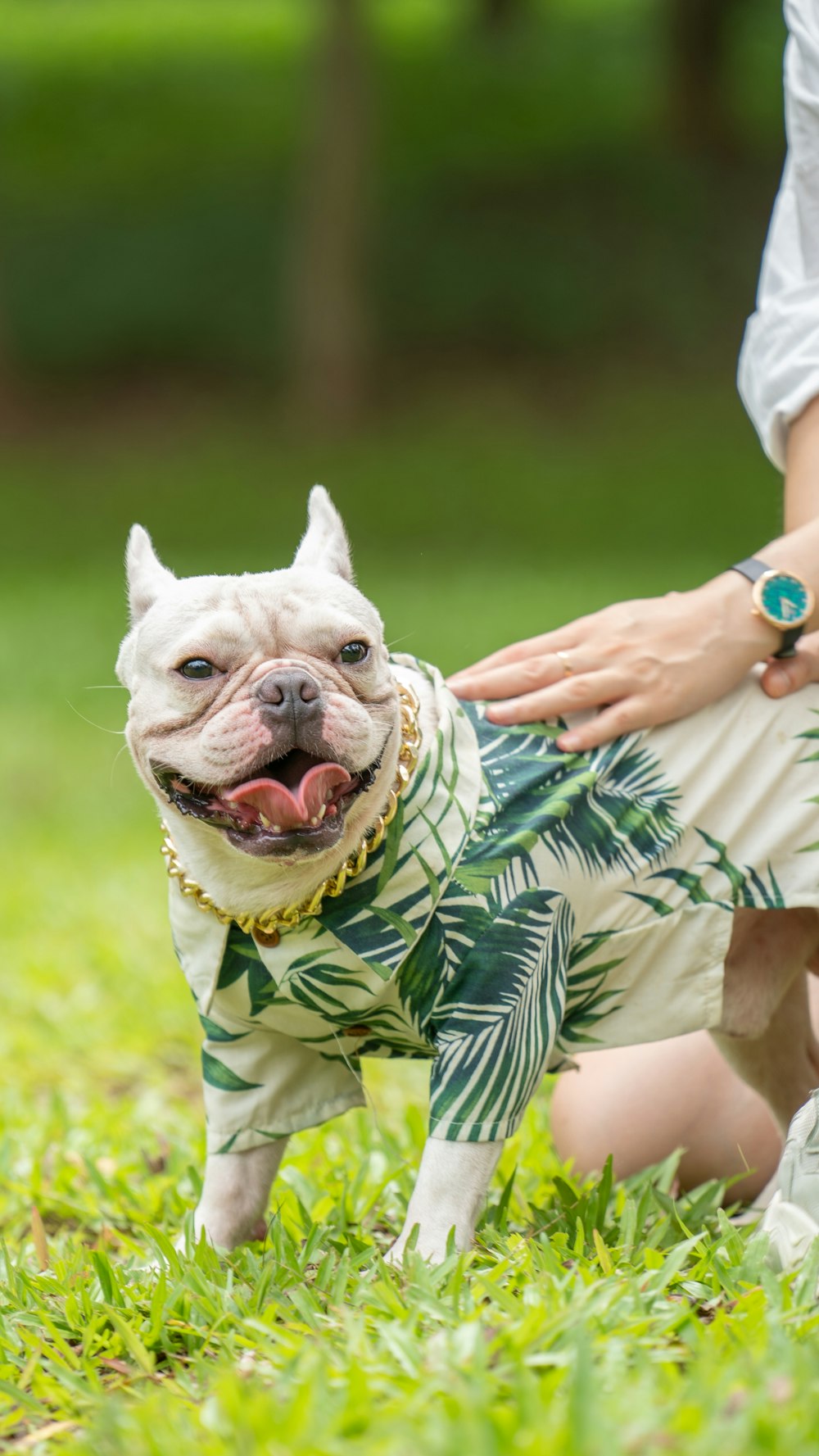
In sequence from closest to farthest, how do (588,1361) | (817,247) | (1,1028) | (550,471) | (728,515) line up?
(588,1361), (817,247), (1,1028), (728,515), (550,471)

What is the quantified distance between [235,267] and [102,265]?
1711 millimetres

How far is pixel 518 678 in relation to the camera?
3.05 m

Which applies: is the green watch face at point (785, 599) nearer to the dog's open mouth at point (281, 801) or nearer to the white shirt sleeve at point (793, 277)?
the white shirt sleeve at point (793, 277)

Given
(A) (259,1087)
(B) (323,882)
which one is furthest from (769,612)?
(A) (259,1087)

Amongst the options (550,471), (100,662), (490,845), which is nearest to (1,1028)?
(490,845)

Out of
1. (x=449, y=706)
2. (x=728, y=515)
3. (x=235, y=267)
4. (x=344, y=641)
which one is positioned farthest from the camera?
(x=235, y=267)

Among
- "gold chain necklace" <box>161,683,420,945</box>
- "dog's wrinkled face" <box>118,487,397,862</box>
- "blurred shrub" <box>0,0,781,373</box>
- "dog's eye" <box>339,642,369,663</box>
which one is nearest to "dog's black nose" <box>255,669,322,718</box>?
"dog's wrinkled face" <box>118,487,397,862</box>

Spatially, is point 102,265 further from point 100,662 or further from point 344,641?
point 344,641

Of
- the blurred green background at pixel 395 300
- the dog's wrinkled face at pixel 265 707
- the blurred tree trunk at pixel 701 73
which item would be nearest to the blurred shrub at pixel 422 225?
the blurred green background at pixel 395 300

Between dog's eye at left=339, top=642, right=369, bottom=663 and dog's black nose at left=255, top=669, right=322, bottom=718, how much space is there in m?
0.17

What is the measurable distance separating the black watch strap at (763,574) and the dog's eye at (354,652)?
2.47ft

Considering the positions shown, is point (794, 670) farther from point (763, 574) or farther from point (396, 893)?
point (396, 893)

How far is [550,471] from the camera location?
18.1 metres

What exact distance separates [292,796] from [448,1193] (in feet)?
2.32
